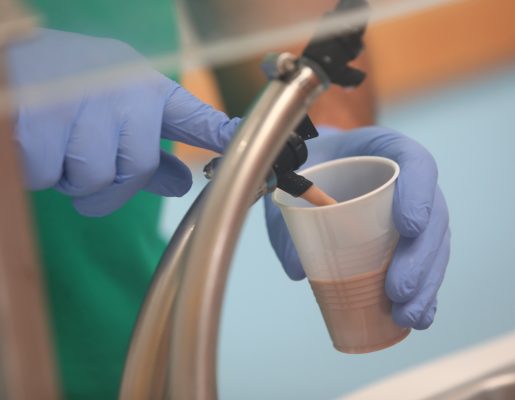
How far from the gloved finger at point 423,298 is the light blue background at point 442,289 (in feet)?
0.85

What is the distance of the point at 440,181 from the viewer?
1.21 metres

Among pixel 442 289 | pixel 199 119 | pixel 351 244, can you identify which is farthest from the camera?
pixel 442 289

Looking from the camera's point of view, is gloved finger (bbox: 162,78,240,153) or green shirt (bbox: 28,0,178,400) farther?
green shirt (bbox: 28,0,178,400)

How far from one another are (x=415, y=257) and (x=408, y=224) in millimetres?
50

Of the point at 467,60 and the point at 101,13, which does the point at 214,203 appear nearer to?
the point at 101,13

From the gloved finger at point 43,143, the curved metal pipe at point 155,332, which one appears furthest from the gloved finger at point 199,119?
Answer: the curved metal pipe at point 155,332

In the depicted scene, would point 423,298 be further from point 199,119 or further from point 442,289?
point 442,289

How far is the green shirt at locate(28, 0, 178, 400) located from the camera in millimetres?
1015

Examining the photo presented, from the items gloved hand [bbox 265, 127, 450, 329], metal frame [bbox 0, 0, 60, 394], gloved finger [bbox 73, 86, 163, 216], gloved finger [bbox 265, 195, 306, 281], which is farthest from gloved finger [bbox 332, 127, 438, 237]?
metal frame [bbox 0, 0, 60, 394]

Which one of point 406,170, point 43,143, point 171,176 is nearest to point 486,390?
point 406,170

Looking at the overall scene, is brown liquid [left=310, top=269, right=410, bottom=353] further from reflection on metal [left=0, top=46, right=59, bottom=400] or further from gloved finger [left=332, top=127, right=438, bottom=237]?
reflection on metal [left=0, top=46, right=59, bottom=400]

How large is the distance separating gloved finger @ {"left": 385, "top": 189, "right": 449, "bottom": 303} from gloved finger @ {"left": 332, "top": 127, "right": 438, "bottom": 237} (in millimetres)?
27

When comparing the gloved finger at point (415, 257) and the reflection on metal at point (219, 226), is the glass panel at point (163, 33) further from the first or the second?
the gloved finger at point (415, 257)

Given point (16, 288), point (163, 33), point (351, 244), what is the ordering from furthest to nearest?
point (351, 244) < point (163, 33) < point (16, 288)
